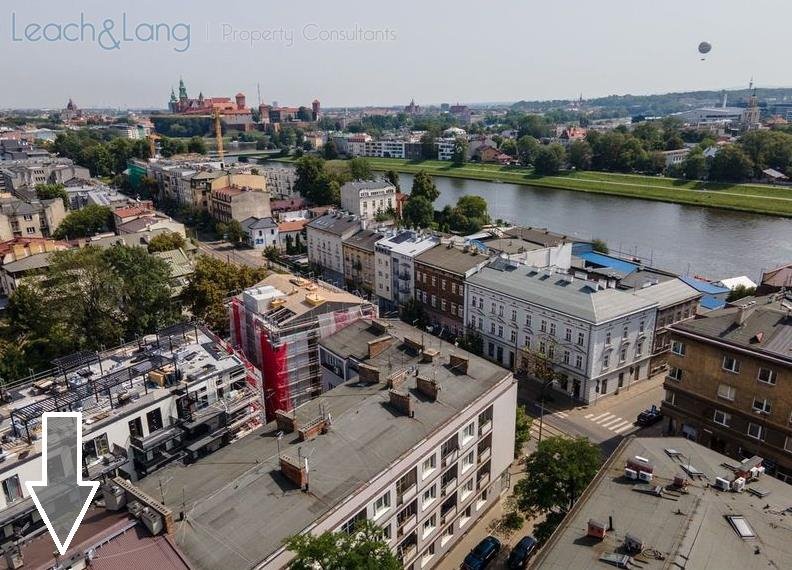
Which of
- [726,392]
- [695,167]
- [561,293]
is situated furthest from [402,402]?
[695,167]

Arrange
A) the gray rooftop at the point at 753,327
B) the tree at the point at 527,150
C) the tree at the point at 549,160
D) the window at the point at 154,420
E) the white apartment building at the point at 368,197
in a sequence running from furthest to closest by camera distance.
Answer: the tree at the point at 527,150 < the tree at the point at 549,160 < the white apartment building at the point at 368,197 < the gray rooftop at the point at 753,327 < the window at the point at 154,420

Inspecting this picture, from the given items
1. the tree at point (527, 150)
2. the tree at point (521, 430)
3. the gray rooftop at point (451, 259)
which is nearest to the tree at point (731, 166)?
the tree at point (527, 150)

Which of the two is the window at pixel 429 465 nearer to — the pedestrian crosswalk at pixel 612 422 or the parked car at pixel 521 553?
the parked car at pixel 521 553

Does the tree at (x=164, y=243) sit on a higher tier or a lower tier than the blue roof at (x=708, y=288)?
higher

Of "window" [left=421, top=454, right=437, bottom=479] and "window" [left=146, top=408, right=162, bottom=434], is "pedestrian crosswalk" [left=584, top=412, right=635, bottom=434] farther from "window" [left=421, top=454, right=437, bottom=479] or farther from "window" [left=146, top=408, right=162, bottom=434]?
"window" [left=146, top=408, right=162, bottom=434]

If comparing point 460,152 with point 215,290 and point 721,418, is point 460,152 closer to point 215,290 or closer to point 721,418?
point 215,290

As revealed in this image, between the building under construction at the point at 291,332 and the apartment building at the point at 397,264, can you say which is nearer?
the building under construction at the point at 291,332
